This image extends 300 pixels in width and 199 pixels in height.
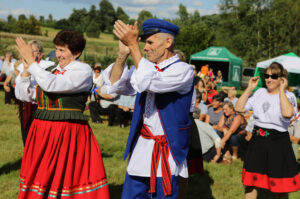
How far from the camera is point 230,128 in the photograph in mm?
6742

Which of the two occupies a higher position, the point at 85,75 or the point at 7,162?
the point at 85,75

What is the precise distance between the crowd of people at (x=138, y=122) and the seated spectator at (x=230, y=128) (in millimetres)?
2778

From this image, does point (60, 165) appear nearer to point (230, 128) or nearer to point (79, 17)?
point (230, 128)

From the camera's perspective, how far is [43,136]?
3.02 m

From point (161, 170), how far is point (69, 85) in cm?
112

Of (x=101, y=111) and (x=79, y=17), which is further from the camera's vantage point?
(x=79, y=17)

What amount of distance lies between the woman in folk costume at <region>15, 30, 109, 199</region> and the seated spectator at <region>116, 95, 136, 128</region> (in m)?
6.29

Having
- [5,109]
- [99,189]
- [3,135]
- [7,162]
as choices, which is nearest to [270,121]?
[99,189]

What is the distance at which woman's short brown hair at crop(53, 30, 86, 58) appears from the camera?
10.1ft

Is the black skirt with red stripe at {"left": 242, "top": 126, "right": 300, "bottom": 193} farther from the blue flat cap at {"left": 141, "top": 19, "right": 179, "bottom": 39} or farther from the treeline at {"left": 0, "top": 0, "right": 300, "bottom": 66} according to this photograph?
the treeline at {"left": 0, "top": 0, "right": 300, "bottom": 66}

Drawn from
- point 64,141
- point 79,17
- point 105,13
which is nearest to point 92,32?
point 79,17

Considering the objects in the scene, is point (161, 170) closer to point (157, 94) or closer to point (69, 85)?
point (157, 94)

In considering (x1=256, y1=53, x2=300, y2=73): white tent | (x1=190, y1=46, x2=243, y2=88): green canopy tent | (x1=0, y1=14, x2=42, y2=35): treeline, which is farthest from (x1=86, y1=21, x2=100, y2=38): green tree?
(x1=256, y1=53, x2=300, y2=73): white tent

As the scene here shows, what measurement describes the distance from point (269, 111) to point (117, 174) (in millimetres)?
2752
